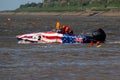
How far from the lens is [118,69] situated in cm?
2466

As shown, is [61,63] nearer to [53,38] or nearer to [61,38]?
[61,38]

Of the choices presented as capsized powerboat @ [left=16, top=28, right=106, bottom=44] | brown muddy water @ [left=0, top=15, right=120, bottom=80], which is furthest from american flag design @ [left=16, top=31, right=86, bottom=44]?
brown muddy water @ [left=0, top=15, right=120, bottom=80]

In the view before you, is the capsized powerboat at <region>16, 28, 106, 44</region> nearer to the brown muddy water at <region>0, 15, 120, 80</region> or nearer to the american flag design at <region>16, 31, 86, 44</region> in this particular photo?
the american flag design at <region>16, 31, 86, 44</region>

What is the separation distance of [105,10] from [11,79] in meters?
158

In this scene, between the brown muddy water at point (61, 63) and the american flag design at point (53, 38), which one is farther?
the american flag design at point (53, 38)

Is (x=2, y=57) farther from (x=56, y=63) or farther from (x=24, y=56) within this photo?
(x=56, y=63)

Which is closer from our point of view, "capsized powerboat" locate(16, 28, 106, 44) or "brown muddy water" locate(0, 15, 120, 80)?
"brown muddy water" locate(0, 15, 120, 80)

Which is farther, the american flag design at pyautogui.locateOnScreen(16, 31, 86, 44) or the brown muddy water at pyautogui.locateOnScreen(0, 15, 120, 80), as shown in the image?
the american flag design at pyautogui.locateOnScreen(16, 31, 86, 44)

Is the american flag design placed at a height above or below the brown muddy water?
below

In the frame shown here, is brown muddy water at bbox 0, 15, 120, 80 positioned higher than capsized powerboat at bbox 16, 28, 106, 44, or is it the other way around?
brown muddy water at bbox 0, 15, 120, 80

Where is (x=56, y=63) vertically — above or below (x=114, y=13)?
above

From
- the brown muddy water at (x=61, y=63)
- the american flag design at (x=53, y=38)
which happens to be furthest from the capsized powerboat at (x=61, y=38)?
Result: the brown muddy water at (x=61, y=63)

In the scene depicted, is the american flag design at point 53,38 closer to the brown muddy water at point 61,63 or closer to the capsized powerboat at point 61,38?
the capsized powerboat at point 61,38

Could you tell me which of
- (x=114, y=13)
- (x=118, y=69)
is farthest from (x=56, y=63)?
(x=114, y=13)
